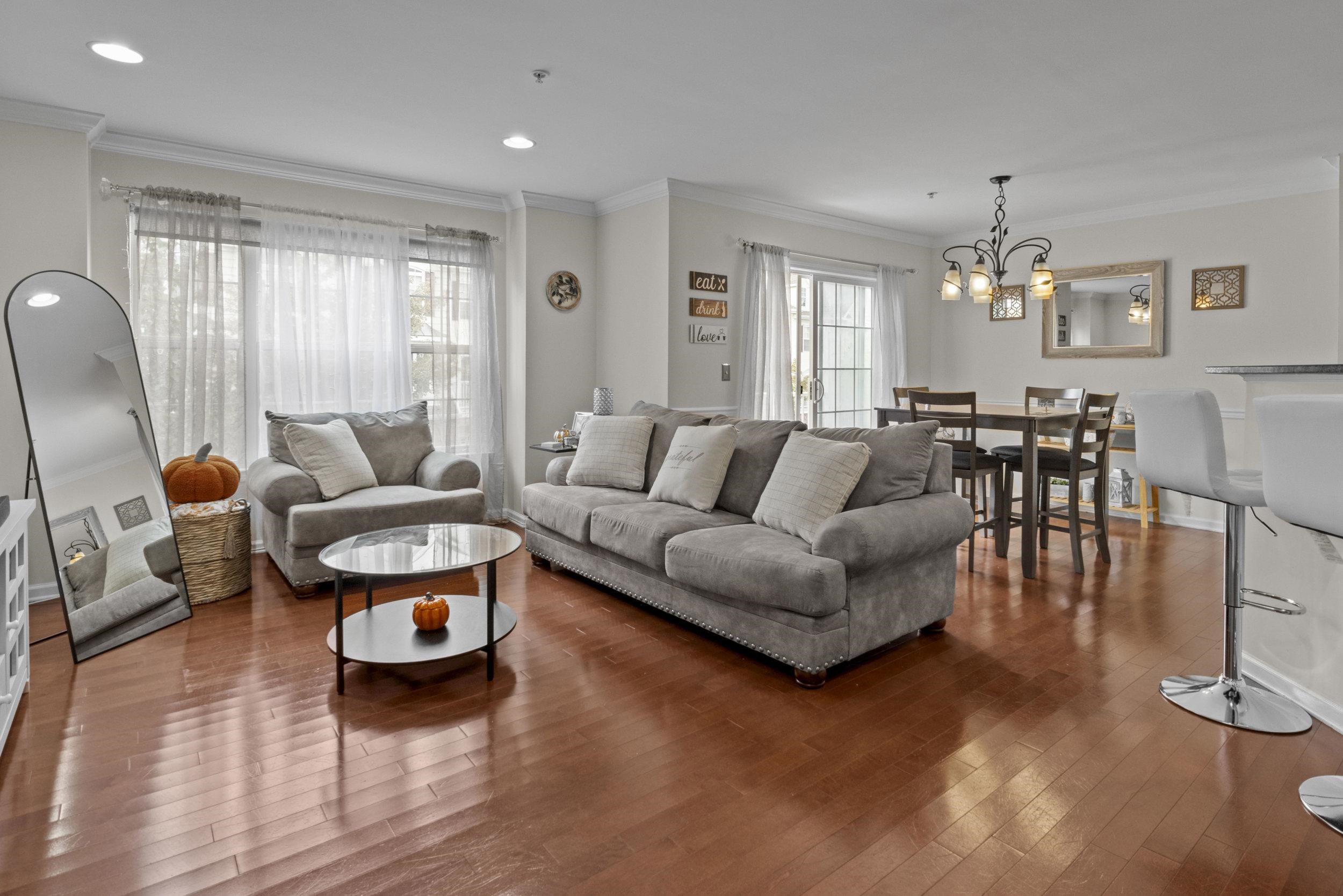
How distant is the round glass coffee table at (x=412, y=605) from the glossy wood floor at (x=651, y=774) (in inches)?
5.4

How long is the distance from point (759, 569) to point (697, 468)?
42.6 inches

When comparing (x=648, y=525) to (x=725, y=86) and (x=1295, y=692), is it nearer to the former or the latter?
(x=725, y=86)

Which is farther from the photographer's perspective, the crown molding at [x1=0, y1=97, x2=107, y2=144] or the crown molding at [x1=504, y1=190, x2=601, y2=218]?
the crown molding at [x1=504, y1=190, x2=601, y2=218]

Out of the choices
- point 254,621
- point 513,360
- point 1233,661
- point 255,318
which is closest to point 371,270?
point 255,318

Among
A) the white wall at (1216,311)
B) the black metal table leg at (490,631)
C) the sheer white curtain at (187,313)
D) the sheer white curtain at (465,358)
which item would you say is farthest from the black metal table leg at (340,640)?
the white wall at (1216,311)

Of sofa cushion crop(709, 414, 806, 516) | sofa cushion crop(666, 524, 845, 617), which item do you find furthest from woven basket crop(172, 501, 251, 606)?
sofa cushion crop(709, 414, 806, 516)

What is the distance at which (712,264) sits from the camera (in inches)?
214

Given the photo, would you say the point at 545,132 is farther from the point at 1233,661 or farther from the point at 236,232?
the point at 1233,661

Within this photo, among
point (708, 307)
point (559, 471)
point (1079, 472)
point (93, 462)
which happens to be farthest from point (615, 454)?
point (1079, 472)

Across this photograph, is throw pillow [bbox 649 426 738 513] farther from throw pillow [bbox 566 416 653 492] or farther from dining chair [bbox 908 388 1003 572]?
dining chair [bbox 908 388 1003 572]

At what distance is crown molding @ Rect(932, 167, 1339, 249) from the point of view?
16.3 feet

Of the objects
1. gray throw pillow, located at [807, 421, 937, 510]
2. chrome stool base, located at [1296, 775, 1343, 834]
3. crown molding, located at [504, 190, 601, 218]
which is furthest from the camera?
crown molding, located at [504, 190, 601, 218]

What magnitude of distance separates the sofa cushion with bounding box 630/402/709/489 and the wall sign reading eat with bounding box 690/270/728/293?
1.26 metres

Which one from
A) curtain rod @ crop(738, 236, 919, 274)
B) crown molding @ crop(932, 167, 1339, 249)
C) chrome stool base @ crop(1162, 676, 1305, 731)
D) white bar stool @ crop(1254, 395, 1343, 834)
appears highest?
crown molding @ crop(932, 167, 1339, 249)
